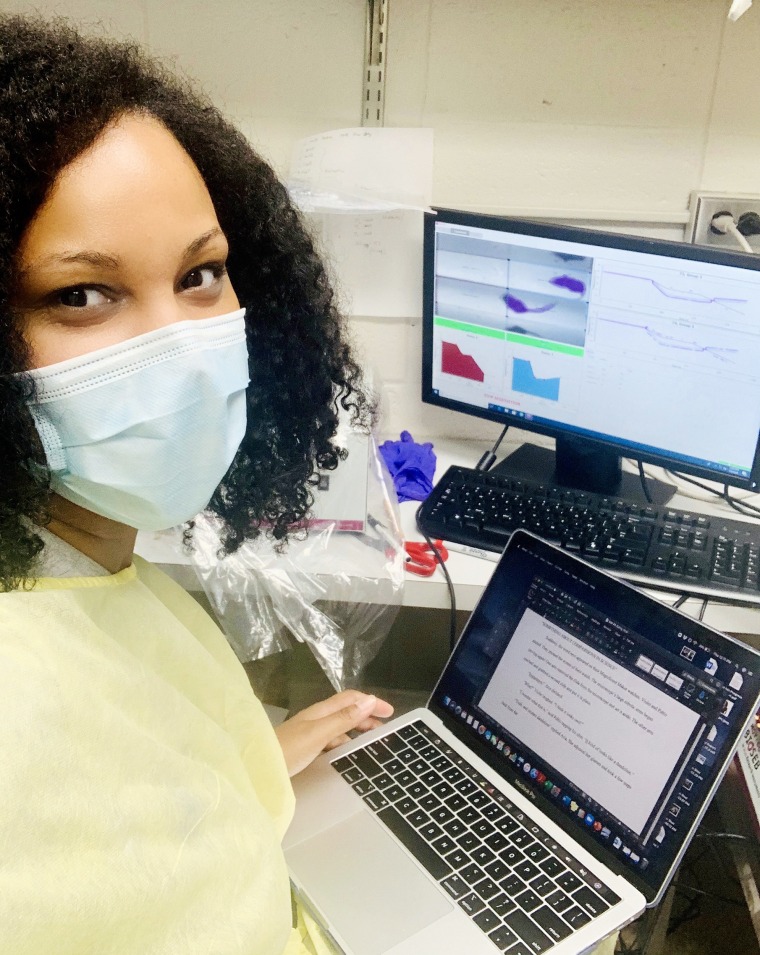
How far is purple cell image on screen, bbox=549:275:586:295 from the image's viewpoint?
112 cm

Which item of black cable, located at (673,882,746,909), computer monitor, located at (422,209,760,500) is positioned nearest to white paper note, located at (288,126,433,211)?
computer monitor, located at (422,209,760,500)

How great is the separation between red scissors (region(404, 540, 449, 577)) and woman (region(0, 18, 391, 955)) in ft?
1.16

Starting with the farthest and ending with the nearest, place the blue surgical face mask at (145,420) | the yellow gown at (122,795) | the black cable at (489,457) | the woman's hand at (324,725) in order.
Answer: the black cable at (489,457) < the woman's hand at (324,725) < the blue surgical face mask at (145,420) < the yellow gown at (122,795)

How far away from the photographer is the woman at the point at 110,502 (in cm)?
54

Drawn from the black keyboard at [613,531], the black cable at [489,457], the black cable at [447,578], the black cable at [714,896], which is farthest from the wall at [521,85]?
the black cable at [714,896]

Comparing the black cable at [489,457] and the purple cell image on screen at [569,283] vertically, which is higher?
the purple cell image on screen at [569,283]

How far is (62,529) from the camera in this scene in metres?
0.69

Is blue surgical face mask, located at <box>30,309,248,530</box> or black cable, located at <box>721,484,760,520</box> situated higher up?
blue surgical face mask, located at <box>30,309,248,530</box>

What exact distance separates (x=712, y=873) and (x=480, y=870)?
0.88 meters

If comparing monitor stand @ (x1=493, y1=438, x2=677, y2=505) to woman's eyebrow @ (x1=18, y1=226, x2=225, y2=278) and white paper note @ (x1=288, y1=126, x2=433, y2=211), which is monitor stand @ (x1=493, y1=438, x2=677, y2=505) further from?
woman's eyebrow @ (x1=18, y1=226, x2=225, y2=278)

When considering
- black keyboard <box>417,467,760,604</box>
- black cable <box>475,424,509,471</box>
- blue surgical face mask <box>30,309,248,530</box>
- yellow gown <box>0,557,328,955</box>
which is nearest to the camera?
yellow gown <box>0,557,328,955</box>

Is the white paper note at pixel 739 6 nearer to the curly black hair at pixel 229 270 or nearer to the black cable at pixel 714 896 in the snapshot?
the curly black hair at pixel 229 270

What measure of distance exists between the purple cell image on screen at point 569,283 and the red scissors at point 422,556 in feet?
1.30

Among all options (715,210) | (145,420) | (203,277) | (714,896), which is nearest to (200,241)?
(203,277)
